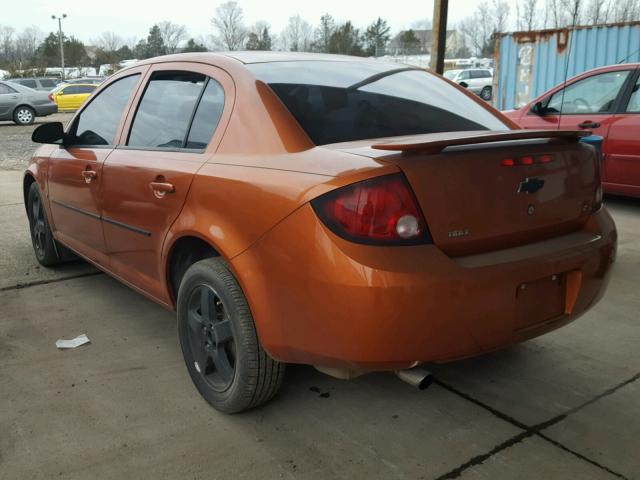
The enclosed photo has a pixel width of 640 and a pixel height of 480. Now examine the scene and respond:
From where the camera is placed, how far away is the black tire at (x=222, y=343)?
2553 mm

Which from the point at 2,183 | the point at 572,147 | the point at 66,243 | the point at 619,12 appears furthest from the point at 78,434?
the point at 619,12

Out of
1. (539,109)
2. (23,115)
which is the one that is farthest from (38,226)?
(23,115)

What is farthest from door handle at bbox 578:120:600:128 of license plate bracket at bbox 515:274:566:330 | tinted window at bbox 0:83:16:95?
tinted window at bbox 0:83:16:95

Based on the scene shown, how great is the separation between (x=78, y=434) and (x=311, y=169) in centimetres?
148

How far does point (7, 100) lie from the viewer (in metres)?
20.6

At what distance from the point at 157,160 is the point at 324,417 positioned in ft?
4.70

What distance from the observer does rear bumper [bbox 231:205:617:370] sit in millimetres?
2121

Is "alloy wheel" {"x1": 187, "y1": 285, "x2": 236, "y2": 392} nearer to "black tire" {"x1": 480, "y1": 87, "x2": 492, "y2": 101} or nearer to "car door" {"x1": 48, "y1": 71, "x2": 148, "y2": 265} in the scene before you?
"car door" {"x1": 48, "y1": 71, "x2": 148, "y2": 265}

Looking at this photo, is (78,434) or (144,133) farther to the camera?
(144,133)

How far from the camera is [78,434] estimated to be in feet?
8.70

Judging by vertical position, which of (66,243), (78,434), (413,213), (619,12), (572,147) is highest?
(619,12)

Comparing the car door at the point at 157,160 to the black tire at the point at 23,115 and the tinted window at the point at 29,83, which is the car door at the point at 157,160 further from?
the tinted window at the point at 29,83

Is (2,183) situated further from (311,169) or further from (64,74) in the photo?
(64,74)

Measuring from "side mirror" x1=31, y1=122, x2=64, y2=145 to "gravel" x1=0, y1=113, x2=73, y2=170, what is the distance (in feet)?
27.0
